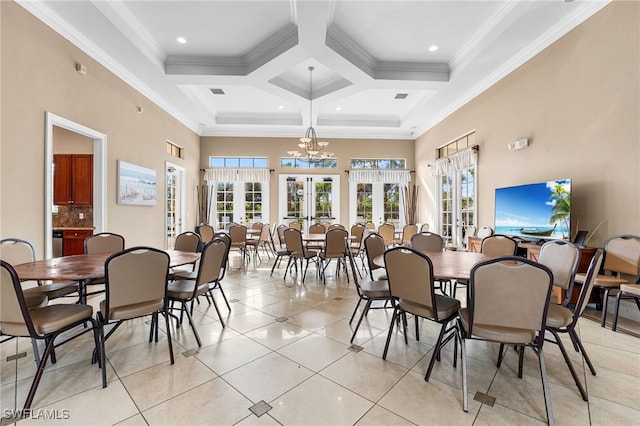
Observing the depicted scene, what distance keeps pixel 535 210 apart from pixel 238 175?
6.75 metres

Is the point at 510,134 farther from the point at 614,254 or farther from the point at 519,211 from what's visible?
the point at 614,254

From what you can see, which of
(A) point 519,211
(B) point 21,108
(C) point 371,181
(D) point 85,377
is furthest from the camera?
(C) point 371,181

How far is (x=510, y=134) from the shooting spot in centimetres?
447

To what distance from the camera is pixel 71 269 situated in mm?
2193

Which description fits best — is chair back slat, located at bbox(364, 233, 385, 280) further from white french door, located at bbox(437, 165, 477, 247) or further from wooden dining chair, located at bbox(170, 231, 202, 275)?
white french door, located at bbox(437, 165, 477, 247)

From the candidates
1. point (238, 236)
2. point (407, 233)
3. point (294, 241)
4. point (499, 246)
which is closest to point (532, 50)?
point (499, 246)

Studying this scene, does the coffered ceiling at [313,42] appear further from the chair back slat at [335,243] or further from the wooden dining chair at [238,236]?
the wooden dining chair at [238,236]

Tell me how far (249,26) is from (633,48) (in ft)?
13.6

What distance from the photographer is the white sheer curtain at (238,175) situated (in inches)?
319

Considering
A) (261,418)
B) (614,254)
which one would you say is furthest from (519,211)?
(261,418)

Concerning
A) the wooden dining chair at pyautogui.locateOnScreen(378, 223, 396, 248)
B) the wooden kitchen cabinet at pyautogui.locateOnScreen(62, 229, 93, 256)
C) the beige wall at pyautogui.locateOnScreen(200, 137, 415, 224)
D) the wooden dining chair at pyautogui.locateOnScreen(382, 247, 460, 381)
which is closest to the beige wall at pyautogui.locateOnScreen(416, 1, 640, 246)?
the wooden dining chair at pyautogui.locateOnScreen(378, 223, 396, 248)

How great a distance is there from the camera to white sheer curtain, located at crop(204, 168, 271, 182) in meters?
8.10

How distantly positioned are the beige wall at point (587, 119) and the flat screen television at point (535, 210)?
242mm

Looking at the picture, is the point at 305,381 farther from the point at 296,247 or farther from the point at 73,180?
the point at 73,180
